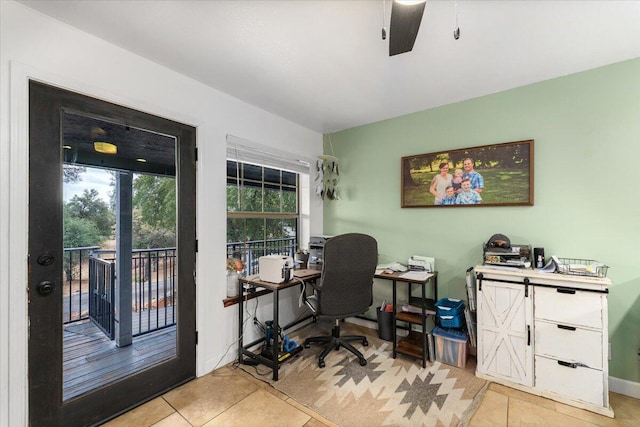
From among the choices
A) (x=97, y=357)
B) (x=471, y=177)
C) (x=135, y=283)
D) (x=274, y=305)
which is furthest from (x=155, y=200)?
(x=471, y=177)

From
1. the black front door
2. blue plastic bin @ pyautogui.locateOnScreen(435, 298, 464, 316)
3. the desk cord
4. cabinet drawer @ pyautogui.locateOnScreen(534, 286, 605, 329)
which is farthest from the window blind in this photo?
cabinet drawer @ pyautogui.locateOnScreen(534, 286, 605, 329)

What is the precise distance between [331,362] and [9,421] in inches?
80.7

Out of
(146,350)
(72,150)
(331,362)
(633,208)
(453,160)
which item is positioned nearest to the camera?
(72,150)

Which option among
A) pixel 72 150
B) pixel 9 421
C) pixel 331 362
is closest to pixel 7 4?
pixel 72 150

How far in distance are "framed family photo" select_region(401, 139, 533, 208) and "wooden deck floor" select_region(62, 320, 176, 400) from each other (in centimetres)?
270

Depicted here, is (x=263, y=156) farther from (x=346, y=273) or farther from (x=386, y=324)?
(x=386, y=324)

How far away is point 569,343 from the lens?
6.31ft

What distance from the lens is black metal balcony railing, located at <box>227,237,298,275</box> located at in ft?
8.96

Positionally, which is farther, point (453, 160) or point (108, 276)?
point (453, 160)

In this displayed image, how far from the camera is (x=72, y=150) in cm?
171

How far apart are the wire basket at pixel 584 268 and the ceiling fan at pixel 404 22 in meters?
1.96

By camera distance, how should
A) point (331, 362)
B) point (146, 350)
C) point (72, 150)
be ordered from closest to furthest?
point (72, 150)
point (146, 350)
point (331, 362)

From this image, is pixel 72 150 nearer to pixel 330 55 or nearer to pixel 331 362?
pixel 330 55

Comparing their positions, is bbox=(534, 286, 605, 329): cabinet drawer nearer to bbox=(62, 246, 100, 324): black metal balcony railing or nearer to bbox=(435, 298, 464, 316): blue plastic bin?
bbox=(435, 298, 464, 316): blue plastic bin
